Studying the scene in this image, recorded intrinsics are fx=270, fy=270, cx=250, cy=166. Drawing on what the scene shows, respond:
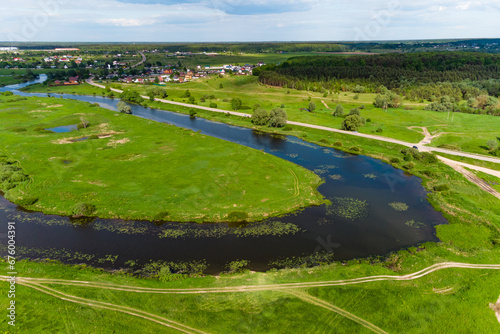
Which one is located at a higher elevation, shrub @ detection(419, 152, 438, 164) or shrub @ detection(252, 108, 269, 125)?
shrub @ detection(252, 108, 269, 125)

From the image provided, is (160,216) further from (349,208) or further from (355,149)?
(355,149)

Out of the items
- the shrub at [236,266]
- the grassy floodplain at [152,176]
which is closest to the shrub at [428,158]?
the grassy floodplain at [152,176]

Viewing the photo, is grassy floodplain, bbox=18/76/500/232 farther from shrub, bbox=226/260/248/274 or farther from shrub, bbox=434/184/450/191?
shrub, bbox=226/260/248/274

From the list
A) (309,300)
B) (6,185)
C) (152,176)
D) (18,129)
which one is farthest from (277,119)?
(18,129)

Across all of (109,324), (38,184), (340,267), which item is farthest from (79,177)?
(340,267)

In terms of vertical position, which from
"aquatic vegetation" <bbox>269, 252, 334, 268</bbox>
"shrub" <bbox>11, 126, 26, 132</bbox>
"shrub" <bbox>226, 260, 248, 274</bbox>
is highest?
"shrub" <bbox>11, 126, 26, 132</bbox>

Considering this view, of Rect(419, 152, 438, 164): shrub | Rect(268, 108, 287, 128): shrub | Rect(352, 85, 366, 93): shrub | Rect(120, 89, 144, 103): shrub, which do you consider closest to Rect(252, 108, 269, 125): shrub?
Rect(268, 108, 287, 128): shrub
